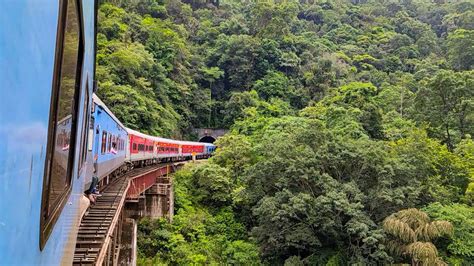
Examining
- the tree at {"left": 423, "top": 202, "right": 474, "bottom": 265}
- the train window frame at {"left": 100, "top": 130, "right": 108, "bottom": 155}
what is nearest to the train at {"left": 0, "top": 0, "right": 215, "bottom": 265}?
the train window frame at {"left": 100, "top": 130, "right": 108, "bottom": 155}

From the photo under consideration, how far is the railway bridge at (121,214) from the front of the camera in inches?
264

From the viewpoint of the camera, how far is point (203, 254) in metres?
18.7

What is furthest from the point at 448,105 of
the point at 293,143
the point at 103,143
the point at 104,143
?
the point at 103,143

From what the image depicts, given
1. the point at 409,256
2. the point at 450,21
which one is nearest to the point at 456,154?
the point at 409,256

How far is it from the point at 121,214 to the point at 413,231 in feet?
34.0

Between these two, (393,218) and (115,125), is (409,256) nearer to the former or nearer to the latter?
(393,218)

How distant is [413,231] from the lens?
48.1ft

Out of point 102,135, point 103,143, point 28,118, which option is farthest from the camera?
point 103,143

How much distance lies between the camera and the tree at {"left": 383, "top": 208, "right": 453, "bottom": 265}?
14156 mm

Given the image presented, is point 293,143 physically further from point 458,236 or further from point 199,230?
point 458,236

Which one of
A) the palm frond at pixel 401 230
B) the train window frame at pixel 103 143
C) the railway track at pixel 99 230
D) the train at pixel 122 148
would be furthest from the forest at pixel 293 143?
the train window frame at pixel 103 143

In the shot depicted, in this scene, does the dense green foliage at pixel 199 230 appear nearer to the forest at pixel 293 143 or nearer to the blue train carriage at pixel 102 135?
the forest at pixel 293 143

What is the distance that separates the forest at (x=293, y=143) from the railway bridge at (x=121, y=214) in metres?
0.96

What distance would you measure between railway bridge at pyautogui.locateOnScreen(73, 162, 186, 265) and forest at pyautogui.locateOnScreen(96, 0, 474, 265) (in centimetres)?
96
